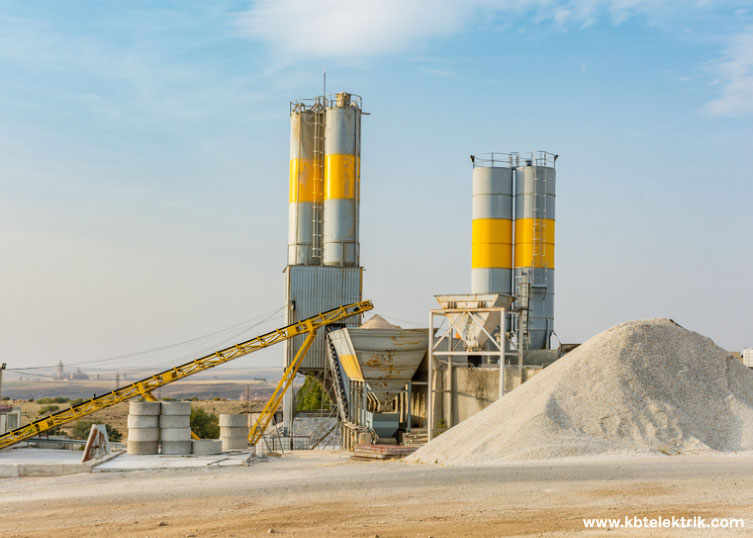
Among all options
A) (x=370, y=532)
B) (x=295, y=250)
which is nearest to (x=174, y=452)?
(x=370, y=532)

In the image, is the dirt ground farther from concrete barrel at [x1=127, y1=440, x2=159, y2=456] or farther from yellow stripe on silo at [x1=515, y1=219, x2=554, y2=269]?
yellow stripe on silo at [x1=515, y1=219, x2=554, y2=269]

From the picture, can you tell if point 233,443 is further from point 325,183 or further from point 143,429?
point 325,183

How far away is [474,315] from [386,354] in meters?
5.22

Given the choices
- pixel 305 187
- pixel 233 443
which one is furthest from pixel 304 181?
pixel 233 443

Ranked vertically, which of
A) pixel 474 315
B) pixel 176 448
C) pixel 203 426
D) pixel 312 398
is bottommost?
pixel 203 426

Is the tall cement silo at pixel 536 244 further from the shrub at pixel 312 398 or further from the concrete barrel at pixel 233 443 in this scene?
the shrub at pixel 312 398

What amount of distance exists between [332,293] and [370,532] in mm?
40574

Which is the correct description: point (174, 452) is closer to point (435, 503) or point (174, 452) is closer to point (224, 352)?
point (224, 352)

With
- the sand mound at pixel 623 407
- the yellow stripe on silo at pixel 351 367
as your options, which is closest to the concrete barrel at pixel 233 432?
the yellow stripe on silo at pixel 351 367

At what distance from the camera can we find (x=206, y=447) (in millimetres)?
39844

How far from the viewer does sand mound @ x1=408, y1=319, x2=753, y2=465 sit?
3156 centimetres

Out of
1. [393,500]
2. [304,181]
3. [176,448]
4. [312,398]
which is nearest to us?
[393,500]

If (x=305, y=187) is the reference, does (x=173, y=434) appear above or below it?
below

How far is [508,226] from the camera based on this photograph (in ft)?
180
